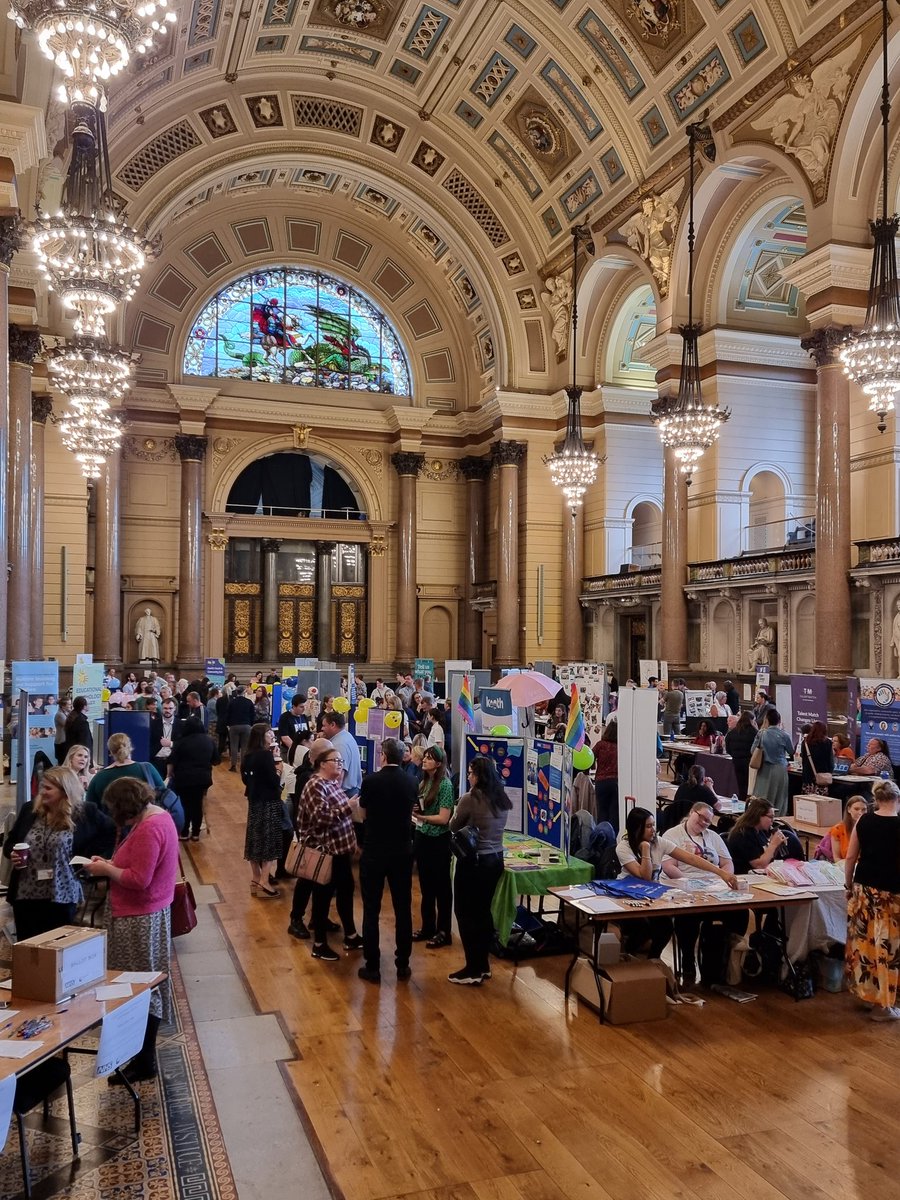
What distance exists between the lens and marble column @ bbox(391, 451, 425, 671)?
25.3 metres

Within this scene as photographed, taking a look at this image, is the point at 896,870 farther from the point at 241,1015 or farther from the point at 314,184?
the point at 314,184

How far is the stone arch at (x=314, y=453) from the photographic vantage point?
24.3 meters

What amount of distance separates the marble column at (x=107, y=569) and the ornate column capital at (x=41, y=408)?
2596mm

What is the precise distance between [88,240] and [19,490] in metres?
7.88

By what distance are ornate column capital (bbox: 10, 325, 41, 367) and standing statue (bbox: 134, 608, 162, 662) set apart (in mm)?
9488

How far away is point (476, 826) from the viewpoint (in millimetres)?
5641

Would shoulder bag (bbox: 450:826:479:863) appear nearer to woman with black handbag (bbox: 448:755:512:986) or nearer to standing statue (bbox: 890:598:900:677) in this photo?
woman with black handbag (bbox: 448:755:512:986)

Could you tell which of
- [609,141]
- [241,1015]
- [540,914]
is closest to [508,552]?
[609,141]

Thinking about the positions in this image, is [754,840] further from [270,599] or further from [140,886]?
[270,599]

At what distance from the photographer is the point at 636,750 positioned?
785 cm

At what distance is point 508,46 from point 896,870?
62.0ft

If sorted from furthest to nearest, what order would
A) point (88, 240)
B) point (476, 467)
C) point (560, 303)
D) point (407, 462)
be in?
point (476, 467)
point (407, 462)
point (560, 303)
point (88, 240)

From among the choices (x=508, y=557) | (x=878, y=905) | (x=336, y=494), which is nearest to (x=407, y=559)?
(x=336, y=494)

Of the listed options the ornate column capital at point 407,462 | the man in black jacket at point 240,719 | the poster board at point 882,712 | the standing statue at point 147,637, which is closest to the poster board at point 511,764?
the poster board at point 882,712
